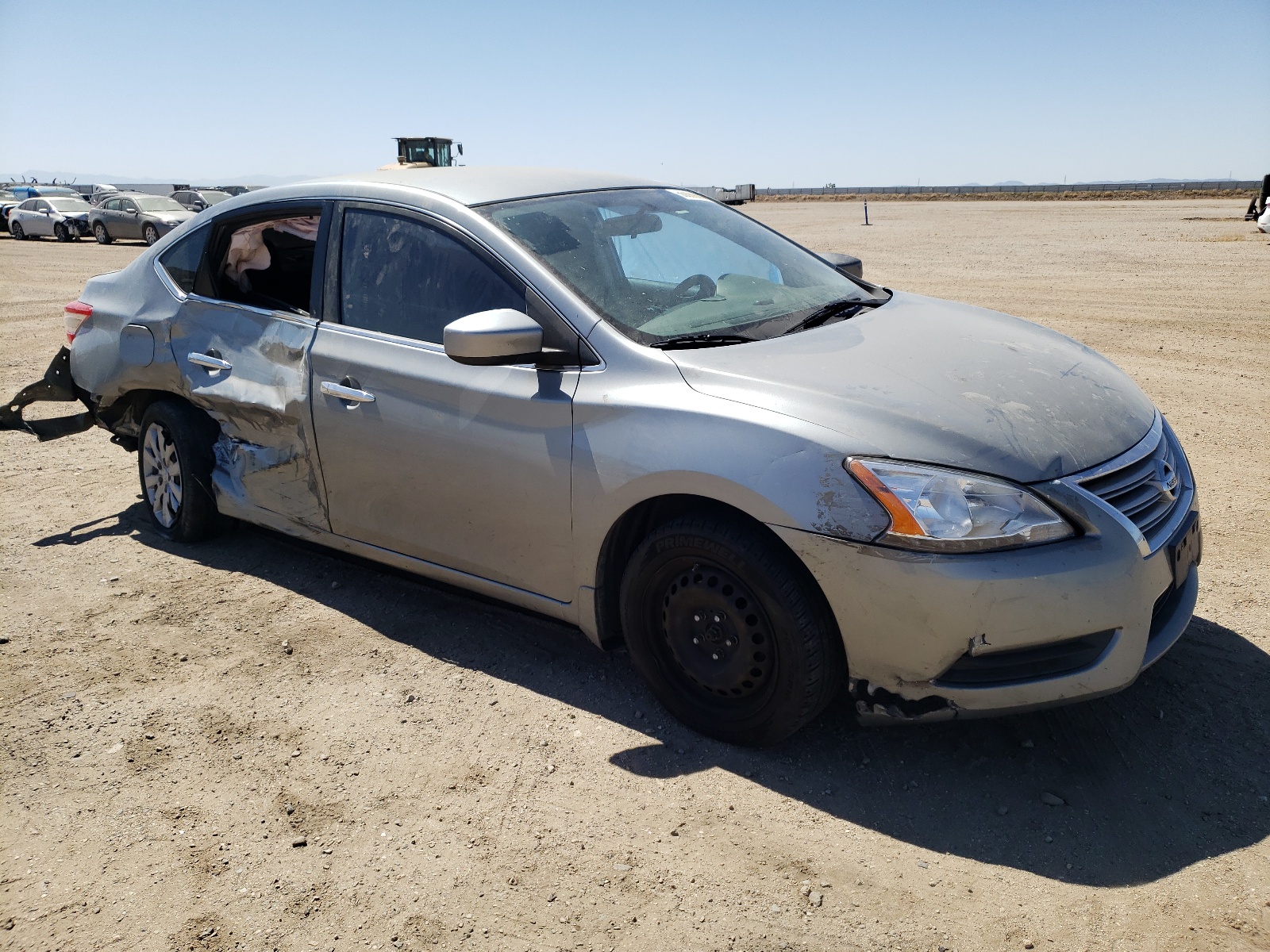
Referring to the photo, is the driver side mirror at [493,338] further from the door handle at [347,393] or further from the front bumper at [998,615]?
the front bumper at [998,615]

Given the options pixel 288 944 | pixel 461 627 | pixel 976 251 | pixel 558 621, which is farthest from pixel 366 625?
pixel 976 251

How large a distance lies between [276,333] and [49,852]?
7.08 ft

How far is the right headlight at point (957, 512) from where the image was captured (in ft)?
8.54

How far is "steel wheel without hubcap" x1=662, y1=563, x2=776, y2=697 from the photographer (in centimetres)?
294

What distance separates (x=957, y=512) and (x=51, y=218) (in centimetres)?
3585

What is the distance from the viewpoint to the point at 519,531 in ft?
11.2

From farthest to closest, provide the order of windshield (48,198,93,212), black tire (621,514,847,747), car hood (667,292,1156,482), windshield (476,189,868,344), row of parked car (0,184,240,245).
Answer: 1. windshield (48,198,93,212)
2. row of parked car (0,184,240,245)
3. windshield (476,189,868,344)
4. black tire (621,514,847,747)
5. car hood (667,292,1156,482)

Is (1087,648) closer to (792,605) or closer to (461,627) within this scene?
(792,605)

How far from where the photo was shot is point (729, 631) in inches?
118

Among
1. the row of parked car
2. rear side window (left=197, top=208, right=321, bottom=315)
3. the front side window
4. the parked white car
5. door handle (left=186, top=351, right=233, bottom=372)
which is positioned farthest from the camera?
the parked white car

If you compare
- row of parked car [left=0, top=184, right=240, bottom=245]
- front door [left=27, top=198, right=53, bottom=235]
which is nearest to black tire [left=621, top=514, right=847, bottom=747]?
row of parked car [left=0, top=184, right=240, bottom=245]

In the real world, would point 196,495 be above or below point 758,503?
below

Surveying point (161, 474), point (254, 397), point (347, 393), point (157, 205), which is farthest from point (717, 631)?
point (157, 205)

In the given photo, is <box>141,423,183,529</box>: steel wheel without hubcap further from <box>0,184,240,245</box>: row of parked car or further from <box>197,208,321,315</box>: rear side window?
<box>0,184,240,245</box>: row of parked car
